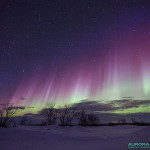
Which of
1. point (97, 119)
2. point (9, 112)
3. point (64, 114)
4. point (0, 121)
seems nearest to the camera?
point (0, 121)

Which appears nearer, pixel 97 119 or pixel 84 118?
pixel 84 118

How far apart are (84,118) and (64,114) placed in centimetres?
948

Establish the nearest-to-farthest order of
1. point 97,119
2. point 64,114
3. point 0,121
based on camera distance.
Result: point 0,121, point 64,114, point 97,119

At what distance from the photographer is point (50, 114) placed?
53.1 meters

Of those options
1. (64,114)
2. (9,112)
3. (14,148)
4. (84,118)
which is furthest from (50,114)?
(14,148)

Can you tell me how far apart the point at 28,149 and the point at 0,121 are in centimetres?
1770

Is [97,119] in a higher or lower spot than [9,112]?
lower

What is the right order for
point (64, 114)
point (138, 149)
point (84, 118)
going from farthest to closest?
1. point (84, 118)
2. point (64, 114)
3. point (138, 149)

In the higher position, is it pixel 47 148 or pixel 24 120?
pixel 47 148

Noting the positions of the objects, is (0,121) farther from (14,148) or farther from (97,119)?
(97,119)

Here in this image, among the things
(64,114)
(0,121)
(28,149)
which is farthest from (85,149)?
(64,114)

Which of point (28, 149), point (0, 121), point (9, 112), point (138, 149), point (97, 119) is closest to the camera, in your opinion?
point (138, 149)

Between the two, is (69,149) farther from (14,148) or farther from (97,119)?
(97,119)

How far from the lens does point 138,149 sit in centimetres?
704
